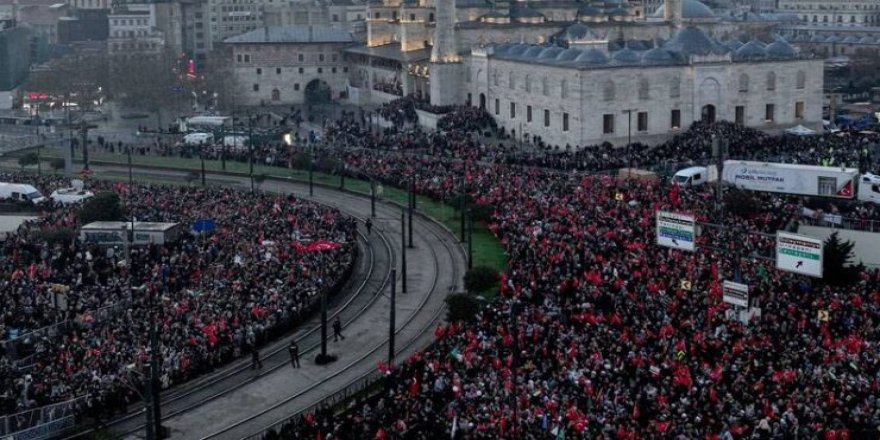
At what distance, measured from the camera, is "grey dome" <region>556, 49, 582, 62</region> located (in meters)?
68.3

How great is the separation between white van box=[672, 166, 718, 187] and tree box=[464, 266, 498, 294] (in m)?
15.0

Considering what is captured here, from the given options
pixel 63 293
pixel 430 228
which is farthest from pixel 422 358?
pixel 430 228

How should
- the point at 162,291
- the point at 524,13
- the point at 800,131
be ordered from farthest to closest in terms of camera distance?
the point at 524,13, the point at 800,131, the point at 162,291

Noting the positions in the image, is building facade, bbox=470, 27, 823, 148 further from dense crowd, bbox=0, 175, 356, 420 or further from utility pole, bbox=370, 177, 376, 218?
dense crowd, bbox=0, 175, 356, 420

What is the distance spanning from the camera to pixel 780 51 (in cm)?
7050

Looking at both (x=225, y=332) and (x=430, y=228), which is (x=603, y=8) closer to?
(x=430, y=228)

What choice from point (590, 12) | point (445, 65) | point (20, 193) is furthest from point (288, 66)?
point (20, 193)

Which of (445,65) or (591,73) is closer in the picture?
(591,73)

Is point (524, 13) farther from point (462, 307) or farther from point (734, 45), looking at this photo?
point (462, 307)

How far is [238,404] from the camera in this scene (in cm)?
3103

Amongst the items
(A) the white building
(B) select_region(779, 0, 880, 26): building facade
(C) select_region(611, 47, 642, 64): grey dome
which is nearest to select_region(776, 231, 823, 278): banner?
(C) select_region(611, 47, 642, 64): grey dome

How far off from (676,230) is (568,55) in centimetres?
3474

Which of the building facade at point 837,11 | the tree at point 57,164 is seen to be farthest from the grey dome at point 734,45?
the building facade at point 837,11

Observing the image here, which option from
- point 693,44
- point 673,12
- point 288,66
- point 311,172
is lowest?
point 311,172
